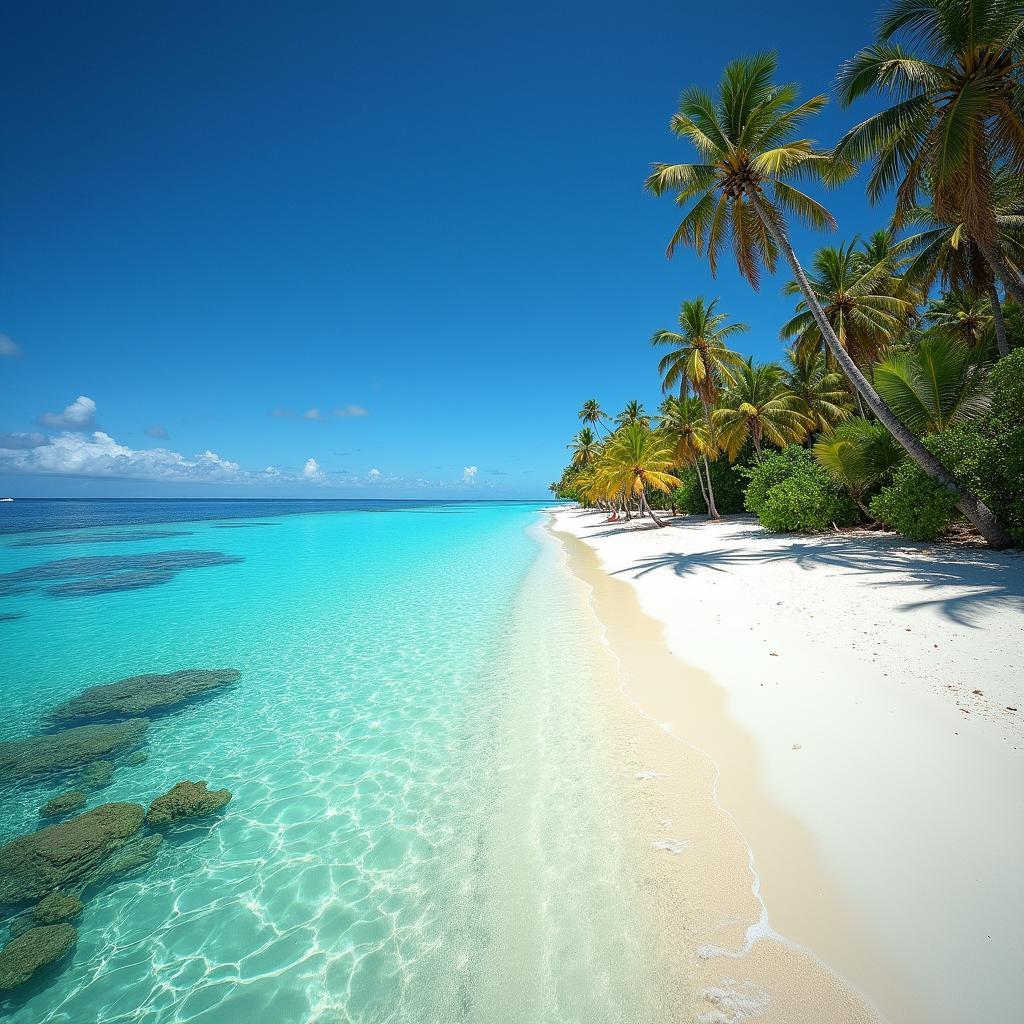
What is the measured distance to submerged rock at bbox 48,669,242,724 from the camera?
7.02m

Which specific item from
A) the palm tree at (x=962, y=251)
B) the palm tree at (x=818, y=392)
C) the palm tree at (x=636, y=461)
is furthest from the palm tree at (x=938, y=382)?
the palm tree at (x=818, y=392)

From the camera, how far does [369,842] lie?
417cm

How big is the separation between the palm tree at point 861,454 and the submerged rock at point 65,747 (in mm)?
19228

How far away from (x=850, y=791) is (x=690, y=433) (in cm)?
2733

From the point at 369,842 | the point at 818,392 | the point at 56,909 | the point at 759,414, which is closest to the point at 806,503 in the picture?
the point at 759,414

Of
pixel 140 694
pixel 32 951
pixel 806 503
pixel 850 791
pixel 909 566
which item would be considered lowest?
pixel 140 694

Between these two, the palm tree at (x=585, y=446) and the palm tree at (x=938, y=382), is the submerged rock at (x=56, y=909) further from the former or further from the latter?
the palm tree at (x=585, y=446)

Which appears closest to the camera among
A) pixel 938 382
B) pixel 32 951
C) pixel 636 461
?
pixel 32 951

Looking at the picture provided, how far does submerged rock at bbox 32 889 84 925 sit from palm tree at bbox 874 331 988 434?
709 inches

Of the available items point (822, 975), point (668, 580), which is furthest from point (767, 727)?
point (668, 580)

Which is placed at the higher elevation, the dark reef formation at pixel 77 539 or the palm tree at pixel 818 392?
the palm tree at pixel 818 392

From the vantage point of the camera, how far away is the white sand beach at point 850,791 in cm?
249

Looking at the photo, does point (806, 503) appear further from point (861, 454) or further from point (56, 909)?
point (56, 909)

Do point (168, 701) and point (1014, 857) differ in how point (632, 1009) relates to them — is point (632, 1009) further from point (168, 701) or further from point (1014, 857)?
point (168, 701)
